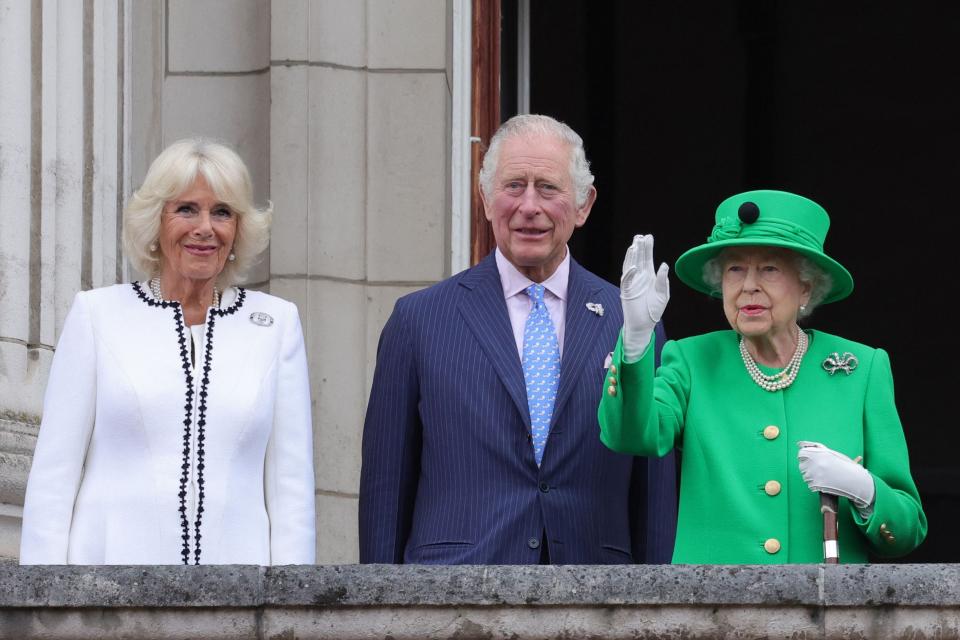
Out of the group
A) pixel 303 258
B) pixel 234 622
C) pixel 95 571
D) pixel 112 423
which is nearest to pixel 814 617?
pixel 234 622

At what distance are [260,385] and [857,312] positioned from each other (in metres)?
7.12

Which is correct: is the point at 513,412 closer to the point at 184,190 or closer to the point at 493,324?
the point at 493,324

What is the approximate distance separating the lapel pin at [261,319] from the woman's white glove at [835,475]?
1190 mm

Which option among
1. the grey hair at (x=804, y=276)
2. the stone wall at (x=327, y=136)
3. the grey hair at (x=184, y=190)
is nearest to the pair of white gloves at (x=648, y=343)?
the grey hair at (x=804, y=276)

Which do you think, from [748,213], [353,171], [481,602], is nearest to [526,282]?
[748,213]

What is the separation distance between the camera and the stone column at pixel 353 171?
7133mm

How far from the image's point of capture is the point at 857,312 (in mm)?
11523

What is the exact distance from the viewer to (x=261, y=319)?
493 cm

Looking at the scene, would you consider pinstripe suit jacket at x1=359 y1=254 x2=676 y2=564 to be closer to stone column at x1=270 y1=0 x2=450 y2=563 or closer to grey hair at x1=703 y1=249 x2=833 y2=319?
grey hair at x1=703 y1=249 x2=833 y2=319

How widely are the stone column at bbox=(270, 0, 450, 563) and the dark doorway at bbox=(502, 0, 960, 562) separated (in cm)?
400

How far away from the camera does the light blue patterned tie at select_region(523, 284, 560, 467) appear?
4.96 meters

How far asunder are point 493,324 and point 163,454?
817mm

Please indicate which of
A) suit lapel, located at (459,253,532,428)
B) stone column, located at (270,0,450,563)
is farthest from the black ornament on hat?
stone column, located at (270,0,450,563)

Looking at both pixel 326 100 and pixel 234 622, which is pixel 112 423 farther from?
pixel 326 100
